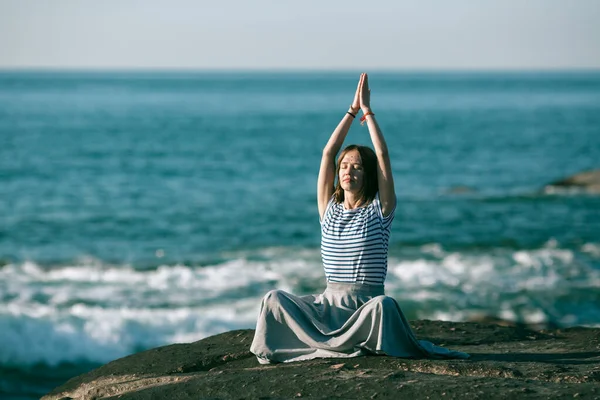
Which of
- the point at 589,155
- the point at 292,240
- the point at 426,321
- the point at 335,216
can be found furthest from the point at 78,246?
the point at 589,155

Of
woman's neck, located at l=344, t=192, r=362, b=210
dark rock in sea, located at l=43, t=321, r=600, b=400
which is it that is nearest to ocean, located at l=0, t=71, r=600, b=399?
dark rock in sea, located at l=43, t=321, r=600, b=400

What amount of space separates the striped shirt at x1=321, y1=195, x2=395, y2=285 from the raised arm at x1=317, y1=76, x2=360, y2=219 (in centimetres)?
27

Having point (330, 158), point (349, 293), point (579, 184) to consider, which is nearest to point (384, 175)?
point (330, 158)

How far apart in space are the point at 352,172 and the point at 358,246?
21.2 inches

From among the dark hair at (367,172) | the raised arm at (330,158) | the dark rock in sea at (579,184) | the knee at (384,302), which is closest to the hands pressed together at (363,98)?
the raised arm at (330,158)

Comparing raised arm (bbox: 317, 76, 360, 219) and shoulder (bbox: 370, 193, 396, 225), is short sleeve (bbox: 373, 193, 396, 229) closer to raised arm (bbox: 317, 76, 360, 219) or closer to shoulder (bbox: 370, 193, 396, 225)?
shoulder (bbox: 370, 193, 396, 225)

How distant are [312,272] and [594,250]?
6.58 meters

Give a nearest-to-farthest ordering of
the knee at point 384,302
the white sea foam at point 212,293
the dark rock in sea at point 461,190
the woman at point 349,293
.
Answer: the knee at point 384,302
the woman at point 349,293
the white sea foam at point 212,293
the dark rock in sea at point 461,190

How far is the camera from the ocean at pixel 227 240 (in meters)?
15.0

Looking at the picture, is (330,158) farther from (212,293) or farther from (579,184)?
(579,184)

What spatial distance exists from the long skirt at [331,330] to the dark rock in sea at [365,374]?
0.10 meters

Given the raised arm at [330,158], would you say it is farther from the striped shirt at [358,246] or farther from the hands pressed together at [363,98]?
the striped shirt at [358,246]

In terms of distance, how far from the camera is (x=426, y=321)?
8.90 m

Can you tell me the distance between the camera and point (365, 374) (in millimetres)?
6203
